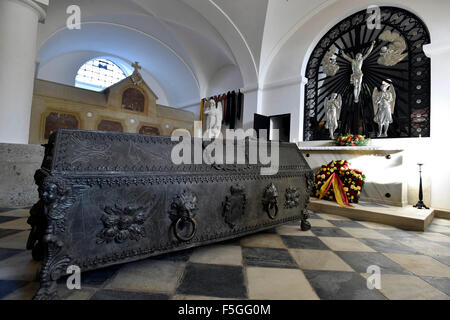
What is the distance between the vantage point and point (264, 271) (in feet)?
4.75

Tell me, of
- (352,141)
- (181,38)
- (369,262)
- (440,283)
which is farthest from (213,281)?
(181,38)

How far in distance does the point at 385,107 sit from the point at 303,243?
178 inches

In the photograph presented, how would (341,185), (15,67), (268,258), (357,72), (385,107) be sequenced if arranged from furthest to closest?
(357,72) < (385,107) < (341,185) < (15,67) < (268,258)

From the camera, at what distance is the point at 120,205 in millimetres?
1250

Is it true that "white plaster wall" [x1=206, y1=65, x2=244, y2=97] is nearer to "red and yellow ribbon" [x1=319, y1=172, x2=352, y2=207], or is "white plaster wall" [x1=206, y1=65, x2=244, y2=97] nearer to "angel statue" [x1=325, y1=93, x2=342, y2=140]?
"angel statue" [x1=325, y1=93, x2=342, y2=140]

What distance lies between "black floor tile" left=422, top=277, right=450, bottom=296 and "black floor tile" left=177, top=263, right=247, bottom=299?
121 cm

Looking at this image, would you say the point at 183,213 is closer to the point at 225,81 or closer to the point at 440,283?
the point at 440,283

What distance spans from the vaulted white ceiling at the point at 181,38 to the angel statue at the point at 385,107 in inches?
124

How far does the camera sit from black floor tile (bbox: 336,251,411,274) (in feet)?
5.09

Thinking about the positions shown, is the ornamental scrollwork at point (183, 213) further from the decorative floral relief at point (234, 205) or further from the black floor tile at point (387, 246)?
the black floor tile at point (387, 246)

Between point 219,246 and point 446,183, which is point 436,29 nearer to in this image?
point 446,183

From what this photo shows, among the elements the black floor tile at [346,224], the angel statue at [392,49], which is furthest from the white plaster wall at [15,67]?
the angel statue at [392,49]

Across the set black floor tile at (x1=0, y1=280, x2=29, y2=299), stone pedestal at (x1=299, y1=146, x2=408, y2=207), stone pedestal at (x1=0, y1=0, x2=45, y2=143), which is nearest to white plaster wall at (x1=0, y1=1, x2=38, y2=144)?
stone pedestal at (x1=0, y1=0, x2=45, y2=143)

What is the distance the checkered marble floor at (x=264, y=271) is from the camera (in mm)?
1169
